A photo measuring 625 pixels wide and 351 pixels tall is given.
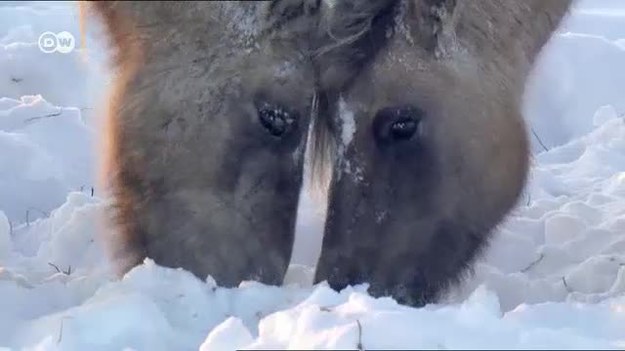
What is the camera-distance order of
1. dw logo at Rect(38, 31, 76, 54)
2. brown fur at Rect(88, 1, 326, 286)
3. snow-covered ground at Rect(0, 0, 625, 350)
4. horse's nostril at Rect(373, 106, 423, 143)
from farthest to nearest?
dw logo at Rect(38, 31, 76, 54)
horse's nostril at Rect(373, 106, 423, 143)
brown fur at Rect(88, 1, 326, 286)
snow-covered ground at Rect(0, 0, 625, 350)

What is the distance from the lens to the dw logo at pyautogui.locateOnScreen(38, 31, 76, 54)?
21.6 feet

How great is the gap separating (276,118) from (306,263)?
93 centimetres

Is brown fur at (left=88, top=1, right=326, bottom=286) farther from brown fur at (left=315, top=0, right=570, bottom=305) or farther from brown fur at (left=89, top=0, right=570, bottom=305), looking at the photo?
brown fur at (left=315, top=0, right=570, bottom=305)

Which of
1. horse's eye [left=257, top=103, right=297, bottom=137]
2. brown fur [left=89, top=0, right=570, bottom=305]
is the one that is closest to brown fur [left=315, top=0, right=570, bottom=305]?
brown fur [left=89, top=0, right=570, bottom=305]

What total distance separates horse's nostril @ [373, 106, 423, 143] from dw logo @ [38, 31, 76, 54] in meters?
3.71

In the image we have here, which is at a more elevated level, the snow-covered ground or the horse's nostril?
the horse's nostril

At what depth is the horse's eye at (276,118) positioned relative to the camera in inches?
121

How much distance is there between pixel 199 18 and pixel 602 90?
12.1 ft

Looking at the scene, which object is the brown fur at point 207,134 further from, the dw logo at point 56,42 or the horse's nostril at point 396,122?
the dw logo at point 56,42

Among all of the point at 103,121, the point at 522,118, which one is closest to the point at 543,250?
the point at 522,118

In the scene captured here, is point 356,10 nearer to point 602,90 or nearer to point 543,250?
point 543,250

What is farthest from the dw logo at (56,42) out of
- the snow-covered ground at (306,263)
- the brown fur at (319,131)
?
the brown fur at (319,131)

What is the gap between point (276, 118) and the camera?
310 centimetres

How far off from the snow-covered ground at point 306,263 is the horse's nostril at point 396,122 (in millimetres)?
424
